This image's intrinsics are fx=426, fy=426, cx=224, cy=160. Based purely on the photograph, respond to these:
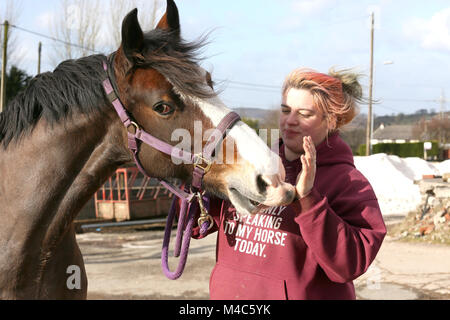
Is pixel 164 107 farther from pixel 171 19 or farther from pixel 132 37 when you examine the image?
pixel 171 19

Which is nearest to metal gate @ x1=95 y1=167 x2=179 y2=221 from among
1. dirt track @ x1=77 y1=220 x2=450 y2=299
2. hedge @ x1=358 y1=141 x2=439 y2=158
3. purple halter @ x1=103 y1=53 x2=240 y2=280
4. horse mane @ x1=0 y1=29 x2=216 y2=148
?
dirt track @ x1=77 y1=220 x2=450 y2=299

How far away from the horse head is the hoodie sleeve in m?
0.20

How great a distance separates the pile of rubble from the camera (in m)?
8.59

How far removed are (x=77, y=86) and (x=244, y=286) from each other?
1207mm

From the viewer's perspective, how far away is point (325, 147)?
6.54ft

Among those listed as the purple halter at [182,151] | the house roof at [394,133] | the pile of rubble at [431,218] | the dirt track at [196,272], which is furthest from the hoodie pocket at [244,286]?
the house roof at [394,133]

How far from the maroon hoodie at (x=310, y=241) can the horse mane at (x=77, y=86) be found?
640mm

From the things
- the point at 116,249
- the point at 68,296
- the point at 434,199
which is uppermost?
the point at 68,296

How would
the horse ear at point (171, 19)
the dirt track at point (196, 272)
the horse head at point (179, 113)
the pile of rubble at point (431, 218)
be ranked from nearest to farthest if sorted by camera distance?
1. the horse head at point (179, 113)
2. the horse ear at point (171, 19)
3. the dirt track at point (196, 272)
4. the pile of rubble at point (431, 218)

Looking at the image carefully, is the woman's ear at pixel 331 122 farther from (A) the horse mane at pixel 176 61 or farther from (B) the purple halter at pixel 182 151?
(A) the horse mane at pixel 176 61

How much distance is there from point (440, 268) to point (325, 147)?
5842mm

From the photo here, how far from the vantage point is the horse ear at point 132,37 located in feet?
6.06
